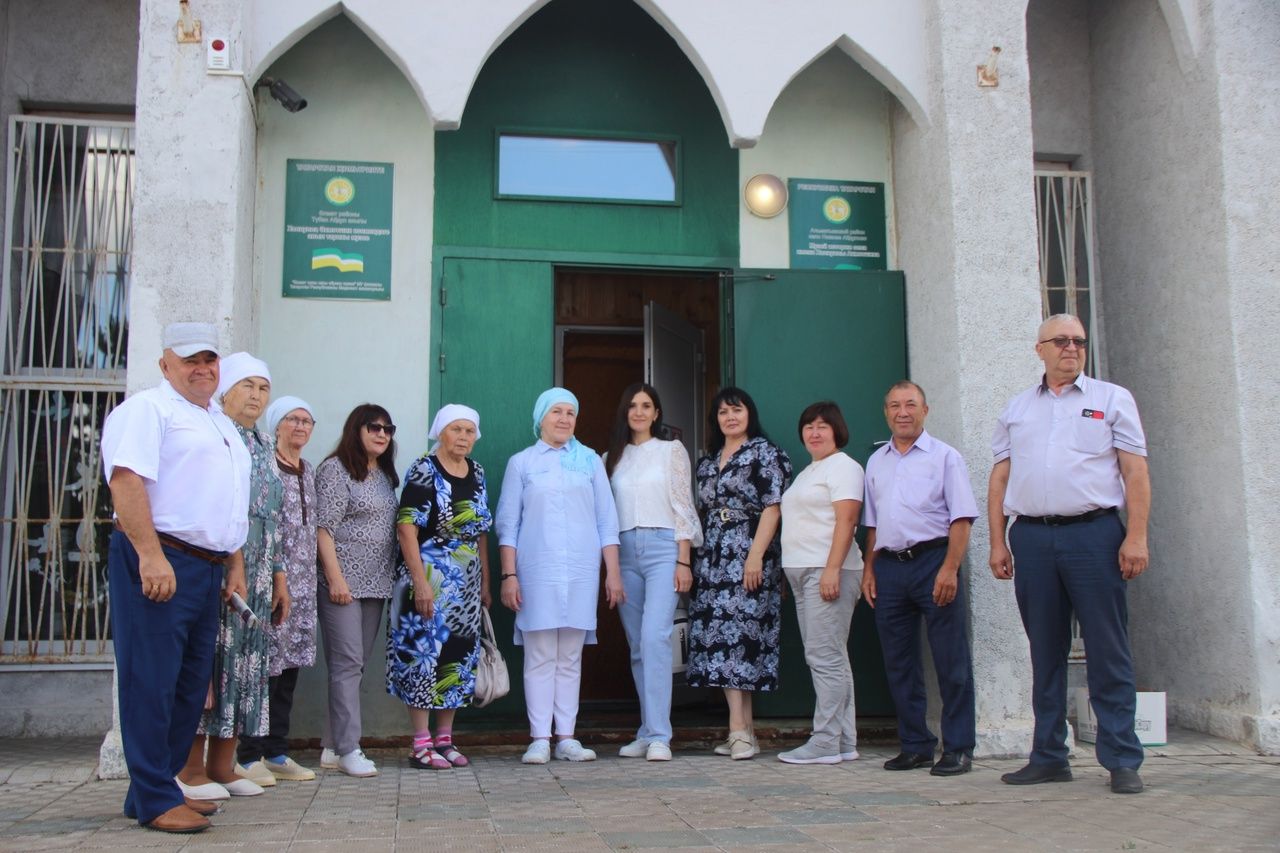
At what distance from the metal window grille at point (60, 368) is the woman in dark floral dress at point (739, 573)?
3235 millimetres

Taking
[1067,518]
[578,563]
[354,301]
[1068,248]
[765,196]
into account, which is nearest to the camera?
[1067,518]

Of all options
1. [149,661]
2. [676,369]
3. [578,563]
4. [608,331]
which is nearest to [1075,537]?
[578,563]

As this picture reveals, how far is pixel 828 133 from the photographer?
7066 millimetres

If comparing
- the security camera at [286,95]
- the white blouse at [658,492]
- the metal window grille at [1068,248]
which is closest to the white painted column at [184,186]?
the security camera at [286,95]

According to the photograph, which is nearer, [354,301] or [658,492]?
[658,492]

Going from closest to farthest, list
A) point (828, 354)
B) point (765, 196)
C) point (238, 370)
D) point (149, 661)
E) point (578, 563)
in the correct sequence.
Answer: point (149, 661) < point (238, 370) < point (578, 563) < point (828, 354) < point (765, 196)

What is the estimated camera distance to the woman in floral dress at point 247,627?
4578 mm

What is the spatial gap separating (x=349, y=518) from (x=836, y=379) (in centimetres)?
275

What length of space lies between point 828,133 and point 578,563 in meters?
2.95

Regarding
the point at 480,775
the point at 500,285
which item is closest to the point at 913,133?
the point at 500,285

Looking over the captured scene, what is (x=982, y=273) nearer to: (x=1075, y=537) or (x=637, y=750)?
(x=1075, y=537)

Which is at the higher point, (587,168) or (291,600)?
(587,168)

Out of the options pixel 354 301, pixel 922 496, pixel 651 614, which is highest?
pixel 354 301

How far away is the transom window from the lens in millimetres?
6805
